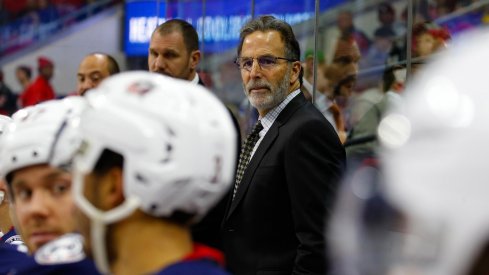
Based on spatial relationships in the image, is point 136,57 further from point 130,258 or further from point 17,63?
point 130,258

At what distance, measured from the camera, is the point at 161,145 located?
1.58 m

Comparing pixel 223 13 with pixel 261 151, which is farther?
pixel 223 13

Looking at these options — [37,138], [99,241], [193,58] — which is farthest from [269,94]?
[99,241]

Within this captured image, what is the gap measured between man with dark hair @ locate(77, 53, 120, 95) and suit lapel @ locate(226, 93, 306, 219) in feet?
5.10

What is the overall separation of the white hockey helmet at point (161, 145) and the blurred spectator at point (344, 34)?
11.4 ft

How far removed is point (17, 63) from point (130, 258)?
1256 cm

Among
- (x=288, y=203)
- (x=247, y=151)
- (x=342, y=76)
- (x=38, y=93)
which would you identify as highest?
(x=342, y=76)

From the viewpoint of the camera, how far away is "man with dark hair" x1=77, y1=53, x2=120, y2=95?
15.5 feet

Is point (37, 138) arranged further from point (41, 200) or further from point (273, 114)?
point (273, 114)

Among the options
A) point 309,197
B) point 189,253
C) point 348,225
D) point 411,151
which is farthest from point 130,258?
point 309,197

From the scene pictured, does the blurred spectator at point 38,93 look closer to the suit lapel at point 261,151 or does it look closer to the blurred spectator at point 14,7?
the blurred spectator at point 14,7

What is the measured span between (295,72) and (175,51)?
30.6 inches

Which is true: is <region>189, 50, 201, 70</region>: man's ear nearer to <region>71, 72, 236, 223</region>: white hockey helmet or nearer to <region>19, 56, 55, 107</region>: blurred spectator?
<region>71, 72, 236, 223</region>: white hockey helmet

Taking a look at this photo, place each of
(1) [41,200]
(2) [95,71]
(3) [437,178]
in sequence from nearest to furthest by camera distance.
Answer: (3) [437,178] → (1) [41,200] → (2) [95,71]
